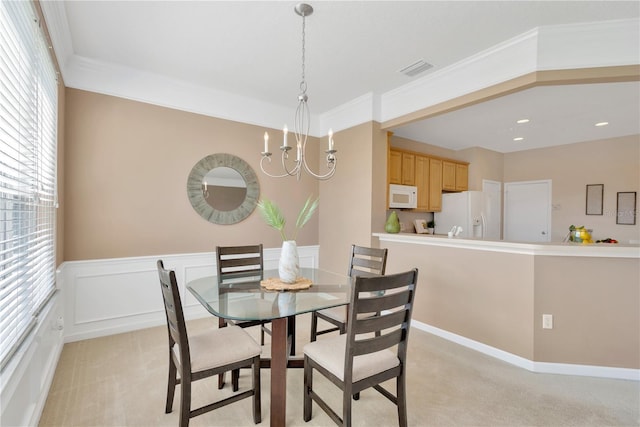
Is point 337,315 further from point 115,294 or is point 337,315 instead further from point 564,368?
point 115,294

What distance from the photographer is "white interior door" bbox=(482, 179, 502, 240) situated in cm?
567

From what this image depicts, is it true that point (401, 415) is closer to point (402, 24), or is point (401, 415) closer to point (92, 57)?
point (402, 24)

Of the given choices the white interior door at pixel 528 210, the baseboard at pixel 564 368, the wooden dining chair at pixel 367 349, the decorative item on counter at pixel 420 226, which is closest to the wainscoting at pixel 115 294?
the wooden dining chair at pixel 367 349

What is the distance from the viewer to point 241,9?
2219 millimetres

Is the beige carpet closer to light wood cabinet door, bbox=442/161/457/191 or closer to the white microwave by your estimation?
the white microwave

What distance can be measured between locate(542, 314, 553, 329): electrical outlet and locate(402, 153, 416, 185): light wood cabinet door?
2560 mm

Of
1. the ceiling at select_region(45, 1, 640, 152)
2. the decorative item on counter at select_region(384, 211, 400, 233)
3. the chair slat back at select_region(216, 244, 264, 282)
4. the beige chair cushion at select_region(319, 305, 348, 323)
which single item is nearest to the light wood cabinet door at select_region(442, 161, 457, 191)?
the ceiling at select_region(45, 1, 640, 152)

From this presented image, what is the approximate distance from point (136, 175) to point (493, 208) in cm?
600

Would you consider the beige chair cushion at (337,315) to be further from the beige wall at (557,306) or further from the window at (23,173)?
the window at (23,173)

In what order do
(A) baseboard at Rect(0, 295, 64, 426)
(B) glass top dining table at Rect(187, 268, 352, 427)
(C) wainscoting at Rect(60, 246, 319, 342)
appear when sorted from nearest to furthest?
(A) baseboard at Rect(0, 295, 64, 426)
(B) glass top dining table at Rect(187, 268, 352, 427)
(C) wainscoting at Rect(60, 246, 319, 342)

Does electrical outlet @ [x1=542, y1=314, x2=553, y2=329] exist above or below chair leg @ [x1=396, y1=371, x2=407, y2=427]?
above

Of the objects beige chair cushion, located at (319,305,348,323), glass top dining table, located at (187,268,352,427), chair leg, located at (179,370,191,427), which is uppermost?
glass top dining table, located at (187,268,352,427)

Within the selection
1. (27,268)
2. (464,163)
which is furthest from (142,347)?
(464,163)

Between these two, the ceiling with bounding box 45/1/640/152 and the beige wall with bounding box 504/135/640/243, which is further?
the beige wall with bounding box 504/135/640/243
